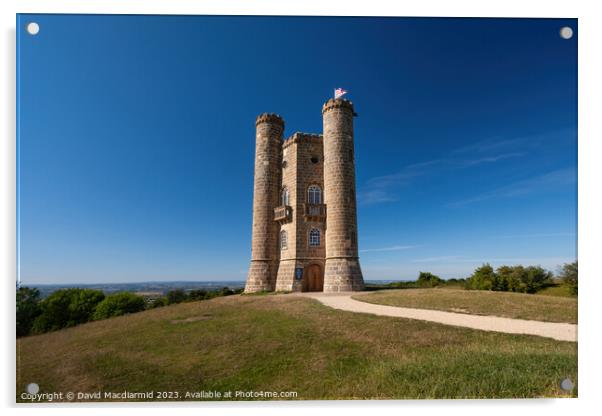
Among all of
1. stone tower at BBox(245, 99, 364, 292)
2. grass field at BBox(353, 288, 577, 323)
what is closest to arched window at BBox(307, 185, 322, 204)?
stone tower at BBox(245, 99, 364, 292)

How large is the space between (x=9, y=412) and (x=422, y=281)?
29.1 meters

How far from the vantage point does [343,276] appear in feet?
74.9

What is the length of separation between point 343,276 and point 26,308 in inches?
693

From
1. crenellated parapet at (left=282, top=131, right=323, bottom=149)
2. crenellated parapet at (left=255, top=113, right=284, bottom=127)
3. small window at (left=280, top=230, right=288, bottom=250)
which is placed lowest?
small window at (left=280, top=230, right=288, bottom=250)

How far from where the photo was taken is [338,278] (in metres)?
22.8

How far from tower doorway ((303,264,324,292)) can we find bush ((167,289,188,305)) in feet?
28.7

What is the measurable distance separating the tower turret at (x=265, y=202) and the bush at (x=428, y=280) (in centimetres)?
1366

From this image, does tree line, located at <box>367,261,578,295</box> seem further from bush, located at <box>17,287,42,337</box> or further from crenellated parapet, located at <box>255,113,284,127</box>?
bush, located at <box>17,287,42,337</box>

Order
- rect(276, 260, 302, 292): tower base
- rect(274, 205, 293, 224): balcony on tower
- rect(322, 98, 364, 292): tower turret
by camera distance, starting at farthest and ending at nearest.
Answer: rect(274, 205, 293, 224): balcony on tower → rect(276, 260, 302, 292): tower base → rect(322, 98, 364, 292): tower turret

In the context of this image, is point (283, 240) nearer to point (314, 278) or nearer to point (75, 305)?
point (314, 278)

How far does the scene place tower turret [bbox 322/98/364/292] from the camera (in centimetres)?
2309

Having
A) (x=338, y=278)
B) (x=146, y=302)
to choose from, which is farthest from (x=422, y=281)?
(x=146, y=302)

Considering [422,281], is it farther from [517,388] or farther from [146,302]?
[517,388]

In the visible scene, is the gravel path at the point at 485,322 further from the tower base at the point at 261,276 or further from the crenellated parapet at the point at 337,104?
the crenellated parapet at the point at 337,104
